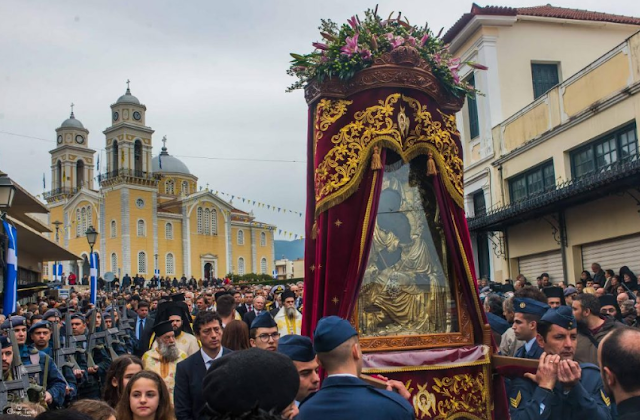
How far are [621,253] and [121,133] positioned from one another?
2454 inches

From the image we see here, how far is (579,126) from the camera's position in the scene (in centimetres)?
1858

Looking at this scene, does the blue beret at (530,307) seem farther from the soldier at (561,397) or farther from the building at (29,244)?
the building at (29,244)

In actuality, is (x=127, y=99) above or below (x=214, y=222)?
above

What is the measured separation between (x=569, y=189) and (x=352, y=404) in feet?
47.8

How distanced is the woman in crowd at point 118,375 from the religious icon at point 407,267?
2015 mm

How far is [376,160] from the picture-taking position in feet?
19.7

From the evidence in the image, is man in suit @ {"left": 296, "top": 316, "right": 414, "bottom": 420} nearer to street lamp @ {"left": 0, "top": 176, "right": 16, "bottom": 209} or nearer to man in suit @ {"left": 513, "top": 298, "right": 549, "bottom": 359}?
man in suit @ {"left": 513, "top": 298, "right": 549, "bottom": 359}

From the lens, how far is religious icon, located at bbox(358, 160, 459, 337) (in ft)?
20.3

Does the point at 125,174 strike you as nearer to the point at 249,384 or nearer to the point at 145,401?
the point at 145,401

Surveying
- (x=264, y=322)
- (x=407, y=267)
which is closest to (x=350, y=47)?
(x=407, y=267)

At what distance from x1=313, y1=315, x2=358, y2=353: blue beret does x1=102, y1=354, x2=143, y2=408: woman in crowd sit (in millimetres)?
2827

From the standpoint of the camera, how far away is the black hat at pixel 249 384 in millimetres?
2430

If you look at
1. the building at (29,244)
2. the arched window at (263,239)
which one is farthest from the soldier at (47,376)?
the arched window at (263,239)

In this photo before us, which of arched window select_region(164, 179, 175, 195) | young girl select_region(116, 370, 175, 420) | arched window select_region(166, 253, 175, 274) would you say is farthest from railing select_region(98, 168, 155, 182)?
young girl select_region(116, 370, 175, 420)
